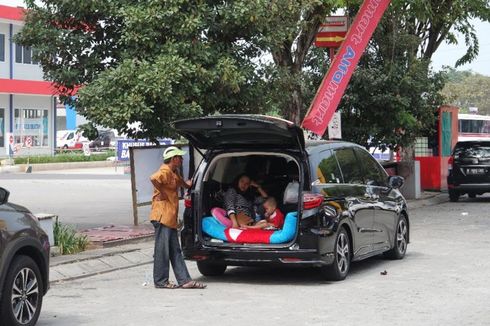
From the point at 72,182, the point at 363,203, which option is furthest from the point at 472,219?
the point at 72,182

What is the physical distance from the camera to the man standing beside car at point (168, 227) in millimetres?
10555

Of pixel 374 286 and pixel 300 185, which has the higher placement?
pixel 300 185

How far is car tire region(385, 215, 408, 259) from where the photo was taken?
12938 mm

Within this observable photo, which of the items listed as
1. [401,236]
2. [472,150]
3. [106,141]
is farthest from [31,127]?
[401,236]

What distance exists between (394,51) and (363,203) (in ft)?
41.6

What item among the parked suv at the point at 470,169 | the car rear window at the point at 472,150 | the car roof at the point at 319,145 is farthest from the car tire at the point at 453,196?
the car roof at the point at 319,145

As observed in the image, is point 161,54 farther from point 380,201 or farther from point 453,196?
point 453,196

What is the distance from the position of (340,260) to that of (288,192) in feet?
3.41

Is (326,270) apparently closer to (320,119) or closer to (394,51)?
(320,119)

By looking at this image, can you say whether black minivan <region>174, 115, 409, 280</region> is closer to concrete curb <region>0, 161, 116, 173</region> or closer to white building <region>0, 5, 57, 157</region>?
concrete curb <region>0, 161, 116, 173</region>

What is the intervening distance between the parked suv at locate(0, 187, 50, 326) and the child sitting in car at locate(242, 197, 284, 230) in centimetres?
336

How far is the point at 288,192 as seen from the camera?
432 inches

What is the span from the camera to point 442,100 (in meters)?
25.0

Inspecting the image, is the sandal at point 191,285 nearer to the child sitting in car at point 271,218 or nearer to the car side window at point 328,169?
the child sitting in car at point 271,218
